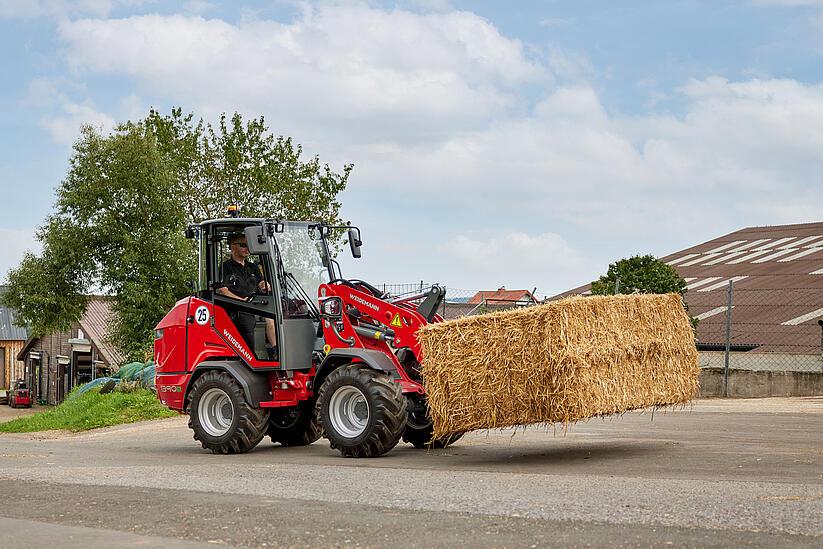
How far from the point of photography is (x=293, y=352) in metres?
14.3

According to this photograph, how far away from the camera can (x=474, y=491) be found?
9359 mm

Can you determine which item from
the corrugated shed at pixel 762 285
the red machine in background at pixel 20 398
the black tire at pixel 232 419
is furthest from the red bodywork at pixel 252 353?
the red machine in background at pixel 20 398

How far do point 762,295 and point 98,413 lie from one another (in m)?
19.5

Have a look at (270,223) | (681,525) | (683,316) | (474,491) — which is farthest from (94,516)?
(683,316)

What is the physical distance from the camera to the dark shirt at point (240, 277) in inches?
583

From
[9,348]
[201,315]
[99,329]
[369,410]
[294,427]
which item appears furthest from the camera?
[9,348]

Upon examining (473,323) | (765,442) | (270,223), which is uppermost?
(270,223)

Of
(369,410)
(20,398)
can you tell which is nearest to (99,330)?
(20,398)

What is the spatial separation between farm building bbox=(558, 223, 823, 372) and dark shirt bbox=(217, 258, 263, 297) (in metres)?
14.9

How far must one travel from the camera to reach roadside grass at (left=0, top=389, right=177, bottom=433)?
2652cm

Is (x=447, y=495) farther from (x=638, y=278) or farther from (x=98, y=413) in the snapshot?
(x=98, y=413)

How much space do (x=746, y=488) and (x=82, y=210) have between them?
3766 centimetres

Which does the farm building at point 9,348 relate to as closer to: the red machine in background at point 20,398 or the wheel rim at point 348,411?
the red machine in background at point 20,398

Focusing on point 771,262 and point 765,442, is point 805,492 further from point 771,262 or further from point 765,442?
point 771,262
